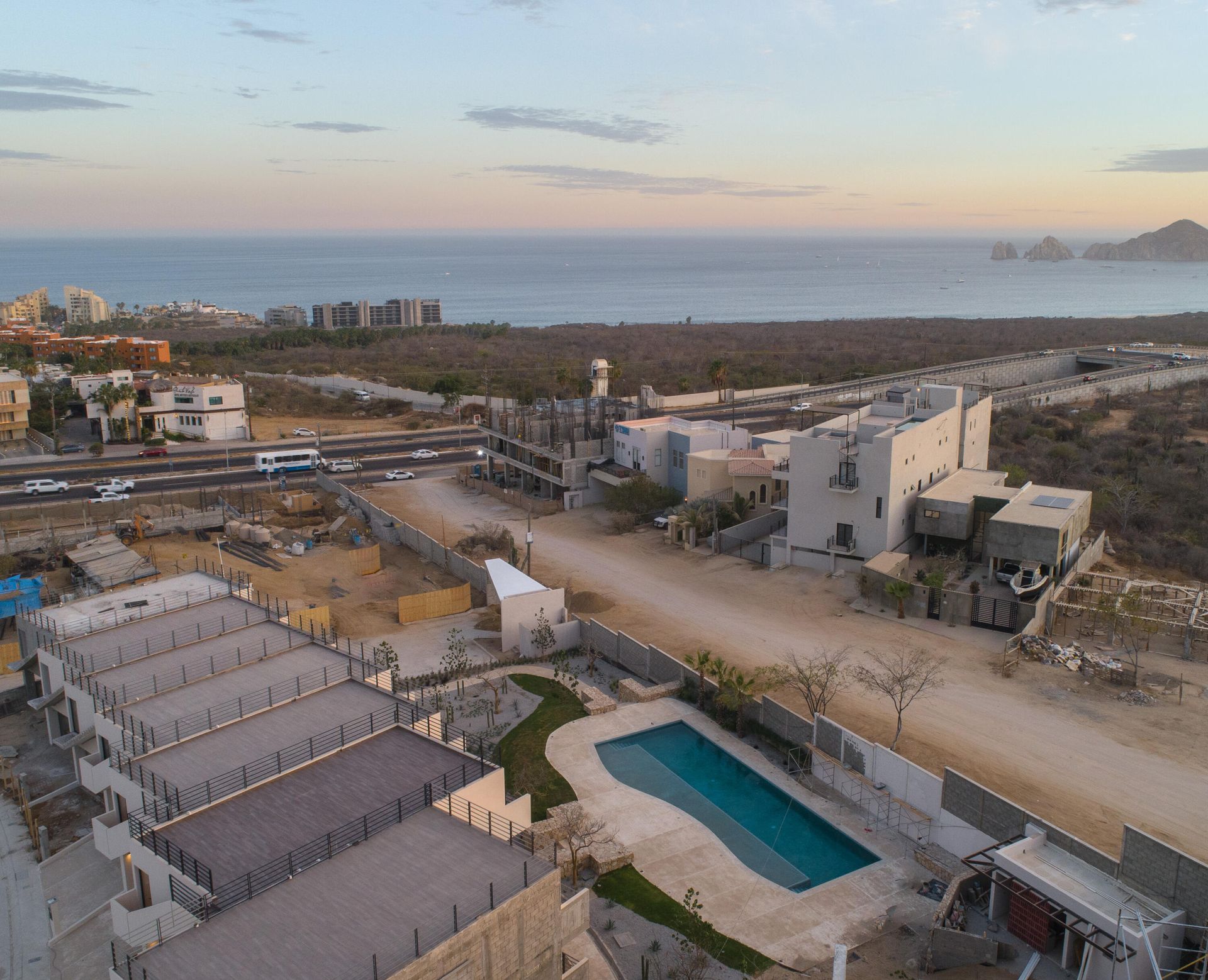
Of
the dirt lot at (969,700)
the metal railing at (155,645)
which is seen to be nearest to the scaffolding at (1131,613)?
the dirt lot at (969,700)

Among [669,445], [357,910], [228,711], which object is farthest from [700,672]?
[669,445]

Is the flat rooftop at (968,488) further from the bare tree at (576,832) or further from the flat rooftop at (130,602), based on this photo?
the flat rooftop at (130,602)

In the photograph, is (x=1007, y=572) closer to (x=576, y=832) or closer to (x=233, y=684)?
(x=576, y=832)

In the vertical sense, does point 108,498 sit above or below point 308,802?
below

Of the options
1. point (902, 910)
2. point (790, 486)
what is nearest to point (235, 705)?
point (902, 910)

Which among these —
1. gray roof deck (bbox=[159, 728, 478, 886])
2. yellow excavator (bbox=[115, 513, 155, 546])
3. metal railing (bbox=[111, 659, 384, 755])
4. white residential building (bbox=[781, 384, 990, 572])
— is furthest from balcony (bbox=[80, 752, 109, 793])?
white residential building (bbox=[781, 384, 990, 572])

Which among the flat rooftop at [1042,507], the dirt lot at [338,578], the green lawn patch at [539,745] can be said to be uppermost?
the flat rooftop at [1042,507]

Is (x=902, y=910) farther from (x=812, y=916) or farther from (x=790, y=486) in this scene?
(x=790, y=486)
